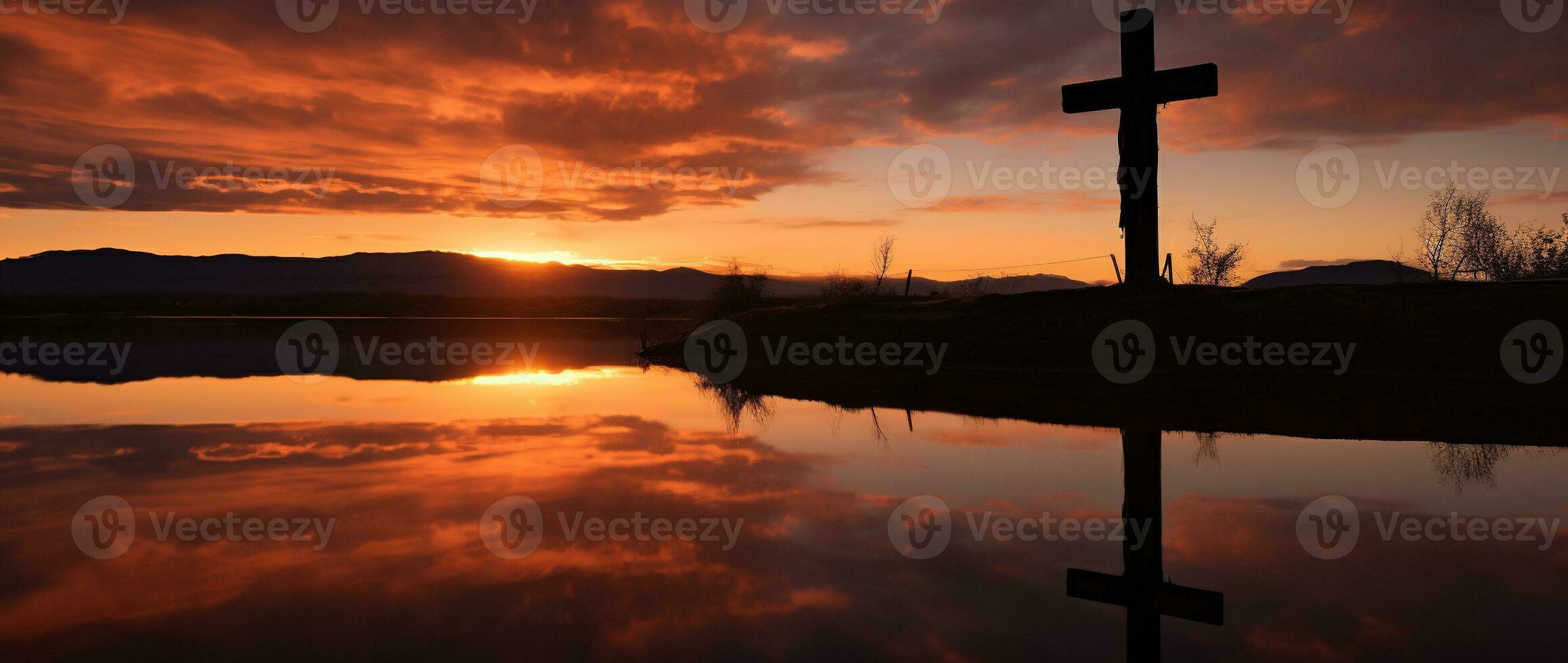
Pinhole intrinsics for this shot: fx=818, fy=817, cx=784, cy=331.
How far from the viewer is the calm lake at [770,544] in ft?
15.7

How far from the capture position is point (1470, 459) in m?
9.28

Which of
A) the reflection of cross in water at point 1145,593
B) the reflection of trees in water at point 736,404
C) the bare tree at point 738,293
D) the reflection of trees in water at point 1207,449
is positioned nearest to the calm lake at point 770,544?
the reflection of cross in water at point 1145,593

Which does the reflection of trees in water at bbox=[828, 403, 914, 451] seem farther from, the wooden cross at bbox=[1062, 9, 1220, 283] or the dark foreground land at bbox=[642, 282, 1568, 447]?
the wooden cross at bbox=[1062, 9, 1220, 283]

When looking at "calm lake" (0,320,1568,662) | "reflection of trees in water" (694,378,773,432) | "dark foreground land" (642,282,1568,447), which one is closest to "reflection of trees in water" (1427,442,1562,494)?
"calm lake" (0,320,1568,662)

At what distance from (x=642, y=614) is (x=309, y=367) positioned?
2343cm

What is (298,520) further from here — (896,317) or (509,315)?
(509,315)

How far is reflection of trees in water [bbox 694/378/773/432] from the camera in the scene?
1369 centimetres

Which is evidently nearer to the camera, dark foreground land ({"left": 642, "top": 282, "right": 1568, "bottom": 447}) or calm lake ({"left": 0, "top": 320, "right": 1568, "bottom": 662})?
calm lake ({"left": 0, "top": 320, "right": 1568, "bottom": 662})

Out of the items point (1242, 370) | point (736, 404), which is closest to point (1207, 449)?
point (1242, 370)

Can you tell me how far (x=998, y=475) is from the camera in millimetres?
8836

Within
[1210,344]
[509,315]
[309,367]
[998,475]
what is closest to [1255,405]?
[1210,344]

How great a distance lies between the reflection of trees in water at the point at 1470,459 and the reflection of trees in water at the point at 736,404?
340 inches

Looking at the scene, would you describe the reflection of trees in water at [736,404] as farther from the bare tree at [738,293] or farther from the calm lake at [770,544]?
the bare tree at [738,293]

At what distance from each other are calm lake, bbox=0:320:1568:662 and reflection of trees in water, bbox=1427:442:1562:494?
0.06m
